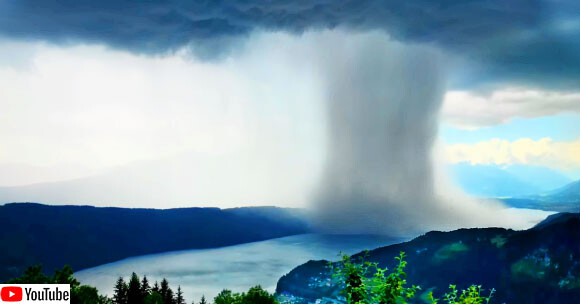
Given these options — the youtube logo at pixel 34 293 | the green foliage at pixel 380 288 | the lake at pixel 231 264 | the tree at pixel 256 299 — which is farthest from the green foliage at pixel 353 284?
the lake at pixel 231 264

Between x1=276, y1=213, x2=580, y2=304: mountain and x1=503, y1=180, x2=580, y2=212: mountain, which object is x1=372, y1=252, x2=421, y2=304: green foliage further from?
x1=503, y1=180, x2=580, y2=212: mountain

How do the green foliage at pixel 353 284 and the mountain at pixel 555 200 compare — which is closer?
the green foliage at pixel 353 284

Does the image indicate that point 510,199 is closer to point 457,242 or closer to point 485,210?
point 485,210

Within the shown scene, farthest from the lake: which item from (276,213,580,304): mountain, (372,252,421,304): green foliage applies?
(372,252,421,304): green foliage

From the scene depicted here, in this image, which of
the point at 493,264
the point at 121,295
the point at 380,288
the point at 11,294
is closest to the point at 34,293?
the point at 11,294

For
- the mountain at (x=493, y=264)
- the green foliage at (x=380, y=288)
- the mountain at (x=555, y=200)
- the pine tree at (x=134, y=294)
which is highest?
the mountain at (x=555, y=200)

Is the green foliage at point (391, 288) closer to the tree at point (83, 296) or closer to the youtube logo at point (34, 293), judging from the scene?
the youtube logo at point (34, 293)
